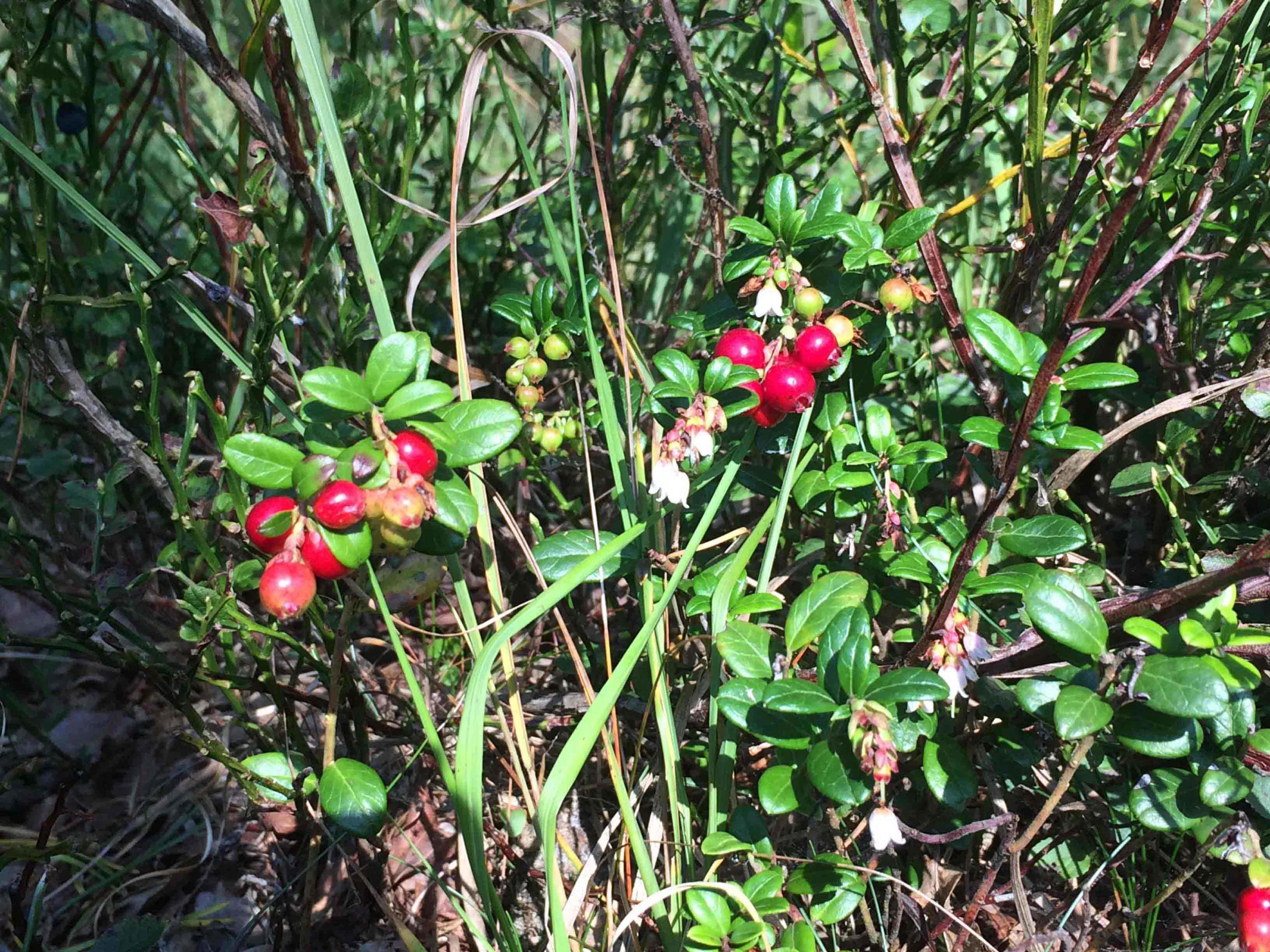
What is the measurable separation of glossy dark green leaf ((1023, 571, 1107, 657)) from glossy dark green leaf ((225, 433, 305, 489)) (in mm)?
922

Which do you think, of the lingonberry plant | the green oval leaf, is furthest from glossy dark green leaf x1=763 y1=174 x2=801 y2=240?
the green oval leaf

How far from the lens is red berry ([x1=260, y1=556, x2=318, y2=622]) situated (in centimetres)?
108

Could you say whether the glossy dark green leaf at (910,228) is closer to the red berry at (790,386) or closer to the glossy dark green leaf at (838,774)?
the red berry at (790,386)

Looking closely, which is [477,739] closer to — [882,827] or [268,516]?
[268,516]

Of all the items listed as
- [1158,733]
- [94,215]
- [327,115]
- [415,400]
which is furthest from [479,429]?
[1158,733]

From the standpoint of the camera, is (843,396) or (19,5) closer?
(19,5)

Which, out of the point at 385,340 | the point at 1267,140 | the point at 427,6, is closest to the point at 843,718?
the point at 385,340

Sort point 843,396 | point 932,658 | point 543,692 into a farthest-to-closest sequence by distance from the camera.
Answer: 1. point 543,692
2. point 843,396
3. point 932,658

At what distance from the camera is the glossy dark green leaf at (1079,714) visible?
45.9 inches

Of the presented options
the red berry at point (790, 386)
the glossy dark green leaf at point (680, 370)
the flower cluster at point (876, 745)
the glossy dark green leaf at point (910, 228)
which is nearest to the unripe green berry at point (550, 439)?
the glossy dark green leaf at point (680, 370)

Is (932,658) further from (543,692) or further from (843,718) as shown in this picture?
(543,692)

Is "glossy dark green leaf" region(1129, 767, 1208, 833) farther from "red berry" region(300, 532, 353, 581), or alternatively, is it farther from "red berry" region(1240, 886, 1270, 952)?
"red berry" region(300, 532, 353, 581)

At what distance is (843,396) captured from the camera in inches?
65.3

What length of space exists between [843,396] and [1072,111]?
24.7 inches
